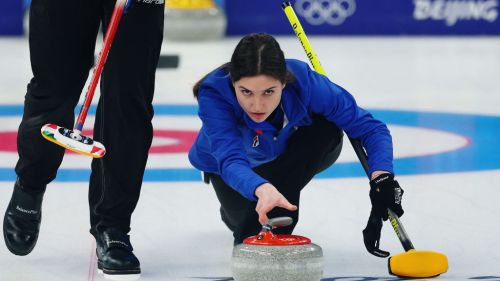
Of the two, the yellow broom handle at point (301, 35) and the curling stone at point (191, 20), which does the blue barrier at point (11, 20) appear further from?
the yellow broom handle at point (301, 35)

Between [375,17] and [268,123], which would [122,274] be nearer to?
[268,123]

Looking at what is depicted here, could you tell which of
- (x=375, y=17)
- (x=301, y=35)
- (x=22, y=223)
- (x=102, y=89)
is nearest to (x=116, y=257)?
(x=22, y=223)

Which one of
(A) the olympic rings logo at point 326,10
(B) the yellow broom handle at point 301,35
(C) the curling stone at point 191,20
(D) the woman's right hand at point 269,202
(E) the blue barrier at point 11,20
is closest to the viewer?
(D) the woman's right hand at point 269,202

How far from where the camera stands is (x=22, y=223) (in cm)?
309

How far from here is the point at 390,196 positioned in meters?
2.87

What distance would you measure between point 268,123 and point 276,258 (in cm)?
64

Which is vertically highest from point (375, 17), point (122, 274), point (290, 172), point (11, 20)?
point (290, 172)

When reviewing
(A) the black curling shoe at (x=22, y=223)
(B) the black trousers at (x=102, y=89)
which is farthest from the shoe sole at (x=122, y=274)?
(A) the black curling shoe at (x=22, y=223)

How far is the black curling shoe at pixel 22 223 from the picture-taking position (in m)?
3.07

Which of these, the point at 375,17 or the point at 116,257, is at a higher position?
the point at 116,257

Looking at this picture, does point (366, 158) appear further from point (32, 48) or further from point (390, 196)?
point (32, 48)

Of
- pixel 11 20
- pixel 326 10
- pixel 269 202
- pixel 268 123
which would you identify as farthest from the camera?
pixel 326 10

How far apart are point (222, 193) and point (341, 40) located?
321 inches

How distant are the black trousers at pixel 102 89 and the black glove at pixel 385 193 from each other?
0.61 m
